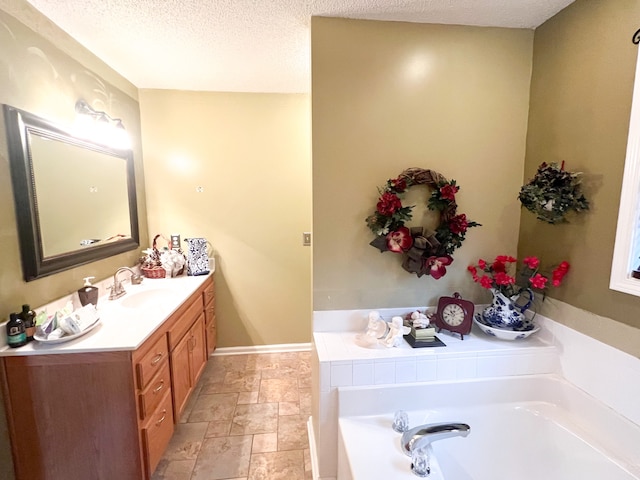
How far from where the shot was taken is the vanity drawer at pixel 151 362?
134cm

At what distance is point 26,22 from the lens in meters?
1.41

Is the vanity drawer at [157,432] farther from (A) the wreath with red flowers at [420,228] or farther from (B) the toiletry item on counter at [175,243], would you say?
(A) the wreath with red flowers at [420,228]

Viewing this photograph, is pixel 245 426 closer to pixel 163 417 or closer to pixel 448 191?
pixel 163 417

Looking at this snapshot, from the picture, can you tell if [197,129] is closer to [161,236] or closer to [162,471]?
[161,236]

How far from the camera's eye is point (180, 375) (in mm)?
1828

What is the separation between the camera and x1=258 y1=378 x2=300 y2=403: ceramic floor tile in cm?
219

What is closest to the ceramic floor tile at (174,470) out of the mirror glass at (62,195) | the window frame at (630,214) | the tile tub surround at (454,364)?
the tile tub surround at (454,364)

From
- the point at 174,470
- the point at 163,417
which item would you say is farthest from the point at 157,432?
the point at 174,470

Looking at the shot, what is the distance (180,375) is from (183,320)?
35 centimetres

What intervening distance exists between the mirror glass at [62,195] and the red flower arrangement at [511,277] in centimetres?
241

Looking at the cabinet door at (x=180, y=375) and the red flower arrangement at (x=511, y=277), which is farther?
the cabinet door at (x=180, y=375)

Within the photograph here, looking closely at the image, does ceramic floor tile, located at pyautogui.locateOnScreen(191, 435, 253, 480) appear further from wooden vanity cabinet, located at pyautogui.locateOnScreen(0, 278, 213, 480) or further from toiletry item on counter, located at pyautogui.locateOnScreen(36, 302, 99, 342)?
toiletry item on counter, located at pyautogui.locateOnScreen(36, 302, 99, 342)

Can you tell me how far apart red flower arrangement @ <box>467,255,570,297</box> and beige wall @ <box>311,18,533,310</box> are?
0.09m

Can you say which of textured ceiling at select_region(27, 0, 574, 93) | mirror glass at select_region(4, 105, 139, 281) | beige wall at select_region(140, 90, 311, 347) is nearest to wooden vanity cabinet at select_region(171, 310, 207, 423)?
beige wall at select_region(140, 90, 311, 347)
